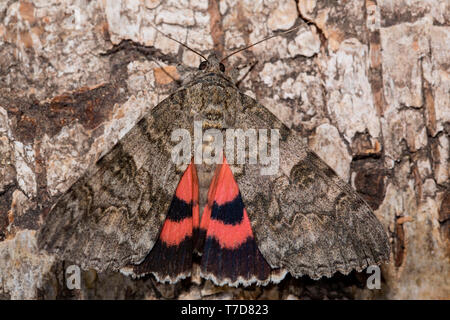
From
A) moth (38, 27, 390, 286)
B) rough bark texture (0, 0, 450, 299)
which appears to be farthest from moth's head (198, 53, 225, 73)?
rough bark texture (0, 0, 450, 299)

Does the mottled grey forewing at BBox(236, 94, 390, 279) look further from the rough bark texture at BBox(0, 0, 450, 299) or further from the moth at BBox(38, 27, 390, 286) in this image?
the rough bark texture at BBox(0, 0, 450, 299)

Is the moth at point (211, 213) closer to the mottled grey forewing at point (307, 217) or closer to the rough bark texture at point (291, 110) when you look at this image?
the mottled grey forewing at point (307, 217)

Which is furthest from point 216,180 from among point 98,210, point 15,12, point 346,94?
point 15,12

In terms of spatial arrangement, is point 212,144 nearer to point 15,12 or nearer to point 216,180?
point 216,180

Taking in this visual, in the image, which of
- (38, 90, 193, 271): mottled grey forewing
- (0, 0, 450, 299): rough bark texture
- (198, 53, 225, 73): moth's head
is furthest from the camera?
(198, 53, 225, 73): moth's head

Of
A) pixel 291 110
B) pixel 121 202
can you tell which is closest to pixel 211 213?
pixel 121 202

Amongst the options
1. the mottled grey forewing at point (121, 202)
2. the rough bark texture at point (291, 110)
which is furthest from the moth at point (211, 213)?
the rough bark texture at point (291, 110)
